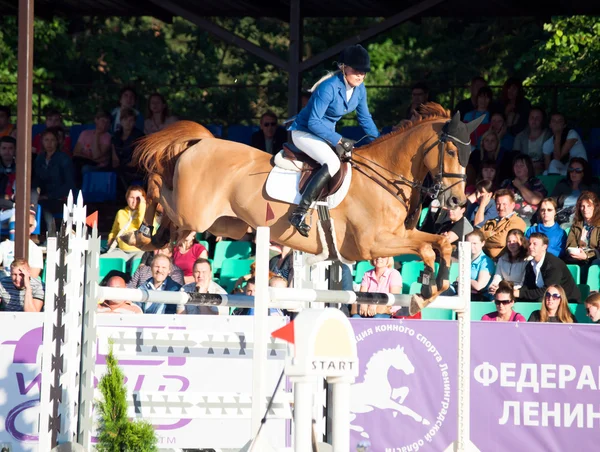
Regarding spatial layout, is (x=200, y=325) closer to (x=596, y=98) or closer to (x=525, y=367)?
(x=525, y=367)

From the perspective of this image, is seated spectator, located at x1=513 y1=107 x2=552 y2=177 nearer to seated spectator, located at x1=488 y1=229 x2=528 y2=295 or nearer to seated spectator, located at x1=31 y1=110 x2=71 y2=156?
seated spectator, located at x1=488 y1=229 x2=528 y2=295

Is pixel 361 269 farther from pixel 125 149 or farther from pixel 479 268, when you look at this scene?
pixel 125 149

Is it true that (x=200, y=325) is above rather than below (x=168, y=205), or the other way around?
below

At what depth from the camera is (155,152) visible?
700 centimetres

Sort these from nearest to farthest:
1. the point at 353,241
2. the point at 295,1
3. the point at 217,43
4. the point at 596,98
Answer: the point at 353,241 < the point at 295,1 < the point at 596,98 < the point at 217,43

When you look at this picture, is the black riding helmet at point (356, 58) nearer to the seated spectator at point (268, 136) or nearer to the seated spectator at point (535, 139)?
the seated spectator at point (535, 139)

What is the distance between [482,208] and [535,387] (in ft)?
9.00

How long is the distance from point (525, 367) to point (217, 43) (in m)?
16.4

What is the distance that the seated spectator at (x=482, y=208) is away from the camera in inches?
361

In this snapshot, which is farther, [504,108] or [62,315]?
[504,108]

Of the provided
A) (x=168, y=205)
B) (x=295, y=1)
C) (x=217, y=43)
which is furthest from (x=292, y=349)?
(x=217, y=43)

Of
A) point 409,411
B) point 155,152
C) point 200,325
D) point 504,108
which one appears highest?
point 504,108

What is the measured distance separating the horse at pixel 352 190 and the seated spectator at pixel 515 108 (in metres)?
4.07

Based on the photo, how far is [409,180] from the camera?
257 inches
